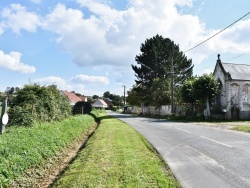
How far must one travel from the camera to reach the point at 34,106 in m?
14.6

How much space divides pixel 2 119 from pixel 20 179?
3.40 metres

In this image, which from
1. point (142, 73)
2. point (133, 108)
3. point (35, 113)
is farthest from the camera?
point (133, 108)

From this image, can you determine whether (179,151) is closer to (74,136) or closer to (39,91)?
(74,136)

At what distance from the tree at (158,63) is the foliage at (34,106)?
3993 centimetres

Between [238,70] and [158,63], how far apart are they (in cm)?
2288

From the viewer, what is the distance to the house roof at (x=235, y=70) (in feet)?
119

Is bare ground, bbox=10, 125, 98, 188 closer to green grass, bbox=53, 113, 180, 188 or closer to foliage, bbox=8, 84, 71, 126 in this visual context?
green grass, bbox=53, 113, 180, 188

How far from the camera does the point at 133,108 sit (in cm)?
8662

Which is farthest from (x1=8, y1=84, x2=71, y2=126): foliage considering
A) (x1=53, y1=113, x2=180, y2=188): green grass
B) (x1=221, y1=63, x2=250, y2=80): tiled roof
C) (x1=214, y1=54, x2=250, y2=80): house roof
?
(x1=221, y1=63, x2=250, y2=80): tiled roof

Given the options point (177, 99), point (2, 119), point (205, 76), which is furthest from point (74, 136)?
point (177, 99)

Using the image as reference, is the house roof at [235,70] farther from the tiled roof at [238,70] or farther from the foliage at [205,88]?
the foliage at [205,88]

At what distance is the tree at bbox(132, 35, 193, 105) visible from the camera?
58562mm

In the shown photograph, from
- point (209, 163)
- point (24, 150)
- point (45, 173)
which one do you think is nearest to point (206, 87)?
point (209, 163)

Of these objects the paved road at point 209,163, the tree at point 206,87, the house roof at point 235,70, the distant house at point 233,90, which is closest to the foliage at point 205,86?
the tree at point 206,87
